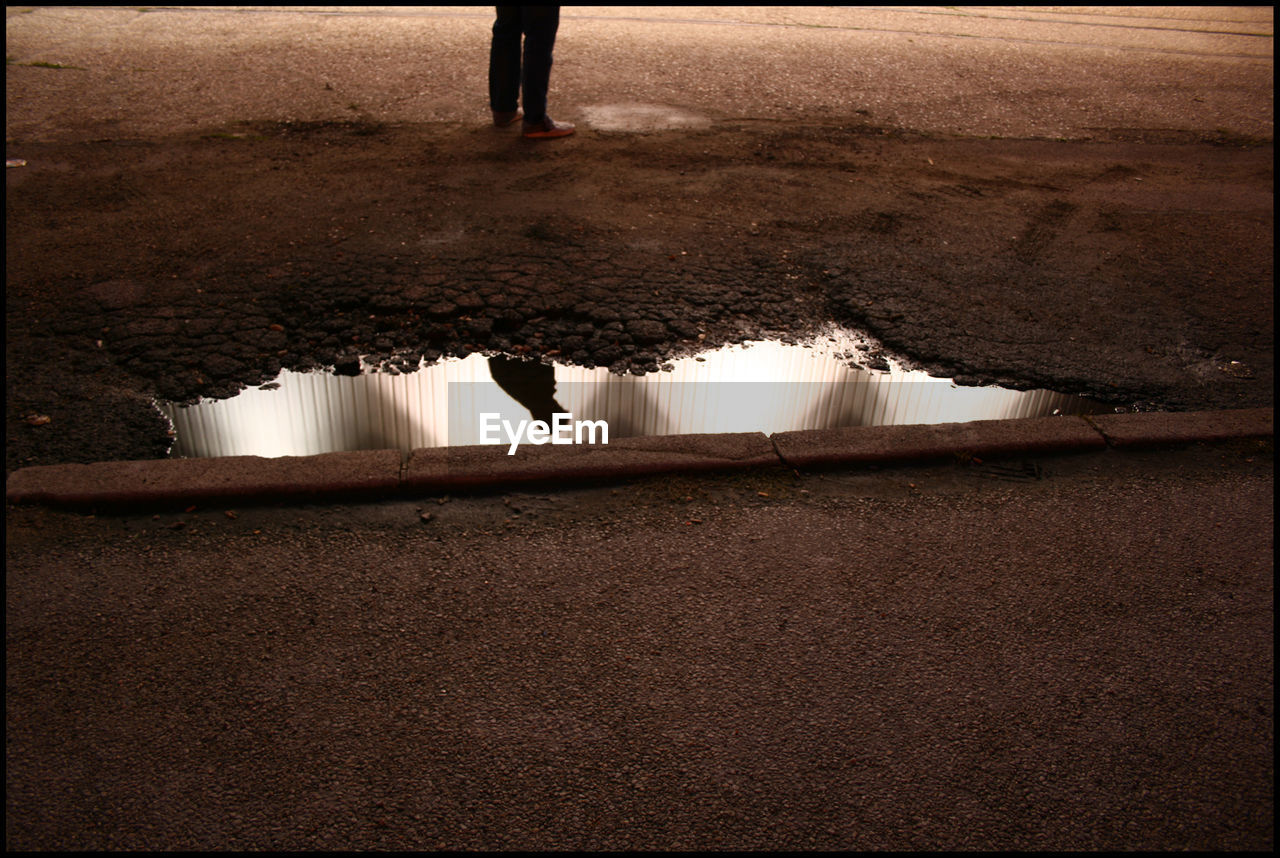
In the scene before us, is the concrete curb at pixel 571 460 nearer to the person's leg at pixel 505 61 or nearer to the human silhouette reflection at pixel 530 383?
the human silhouette reflection at pixel 530 383

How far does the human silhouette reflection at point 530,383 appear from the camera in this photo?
3.76 metres

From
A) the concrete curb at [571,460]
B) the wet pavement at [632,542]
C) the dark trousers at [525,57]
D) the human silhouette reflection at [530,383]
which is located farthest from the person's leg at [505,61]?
the concrete curb at [571,460]

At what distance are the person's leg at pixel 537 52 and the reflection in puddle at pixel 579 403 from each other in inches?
133

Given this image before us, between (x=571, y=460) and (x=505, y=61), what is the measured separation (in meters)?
4.51

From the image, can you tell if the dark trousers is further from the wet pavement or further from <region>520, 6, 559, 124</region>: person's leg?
the wet pavement

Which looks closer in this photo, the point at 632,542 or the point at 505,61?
A: the point at 632,542

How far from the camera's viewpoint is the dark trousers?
636 centimetres

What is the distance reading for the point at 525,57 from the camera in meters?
6.57

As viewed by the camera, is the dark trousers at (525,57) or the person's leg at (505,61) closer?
the dark trousers at (525,57)

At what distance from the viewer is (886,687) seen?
2.40 metres

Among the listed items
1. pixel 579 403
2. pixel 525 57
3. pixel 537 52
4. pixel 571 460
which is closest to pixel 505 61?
pixel 525 57

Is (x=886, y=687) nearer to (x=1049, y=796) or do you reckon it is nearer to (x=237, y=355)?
(x=1049, y=796)

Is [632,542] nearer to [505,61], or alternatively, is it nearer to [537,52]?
[537,52]

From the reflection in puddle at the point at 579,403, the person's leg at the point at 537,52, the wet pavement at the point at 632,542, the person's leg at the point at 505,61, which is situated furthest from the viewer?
the person's leg at the point at 505,61
